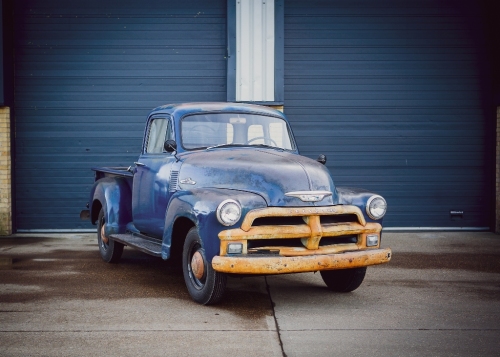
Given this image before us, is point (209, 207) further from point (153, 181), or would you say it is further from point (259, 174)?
point (153, 181)

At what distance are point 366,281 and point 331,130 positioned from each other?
4.77 m

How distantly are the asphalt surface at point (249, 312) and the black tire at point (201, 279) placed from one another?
11 centimetres

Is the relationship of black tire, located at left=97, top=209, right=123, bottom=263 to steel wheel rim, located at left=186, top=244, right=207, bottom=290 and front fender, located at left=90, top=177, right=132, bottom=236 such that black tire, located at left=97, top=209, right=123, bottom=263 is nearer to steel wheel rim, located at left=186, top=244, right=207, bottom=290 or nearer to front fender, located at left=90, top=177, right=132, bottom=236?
front fender, located at left=90, top=177, right=132, bottom=236

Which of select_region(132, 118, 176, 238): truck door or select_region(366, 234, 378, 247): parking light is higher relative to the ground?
select_region(132, 118, 176, 238): truck door

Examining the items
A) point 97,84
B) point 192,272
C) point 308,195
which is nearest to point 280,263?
point 308,195

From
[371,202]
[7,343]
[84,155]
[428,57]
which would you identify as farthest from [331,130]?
[7,343]

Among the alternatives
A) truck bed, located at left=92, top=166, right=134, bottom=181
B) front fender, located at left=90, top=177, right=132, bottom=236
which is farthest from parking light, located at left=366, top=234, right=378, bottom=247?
front fender, located at left=90, top=177, right=132, bottom=236

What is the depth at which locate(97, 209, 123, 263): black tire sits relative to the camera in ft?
29.3

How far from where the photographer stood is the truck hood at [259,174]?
21.2 ft

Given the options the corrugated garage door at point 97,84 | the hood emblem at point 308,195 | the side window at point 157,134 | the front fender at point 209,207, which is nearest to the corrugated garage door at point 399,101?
the corrugated garage door at point 97,84

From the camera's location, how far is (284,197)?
6391mm

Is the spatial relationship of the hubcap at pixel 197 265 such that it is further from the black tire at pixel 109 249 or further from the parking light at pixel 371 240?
the black tire at pixel 109 249

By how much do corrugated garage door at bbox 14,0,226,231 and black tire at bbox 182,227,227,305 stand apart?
5602 mm

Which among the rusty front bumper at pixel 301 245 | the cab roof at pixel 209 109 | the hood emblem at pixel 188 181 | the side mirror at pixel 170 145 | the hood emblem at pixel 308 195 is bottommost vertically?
the rusty front bumper at pixel 301 245
